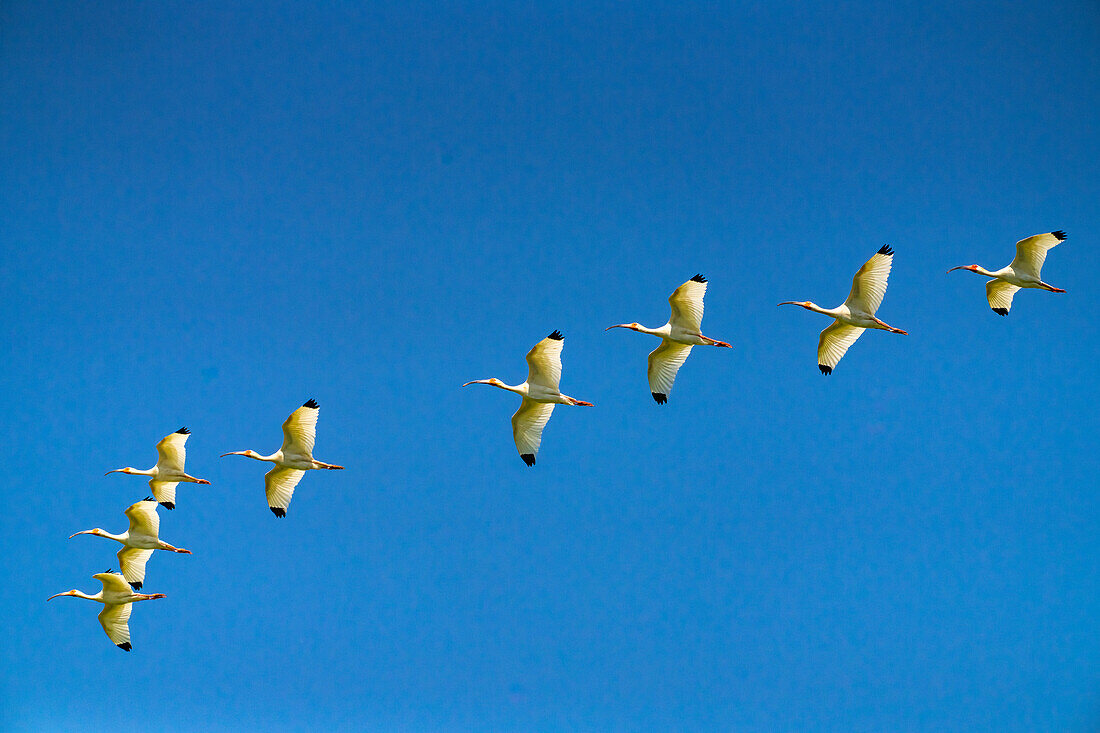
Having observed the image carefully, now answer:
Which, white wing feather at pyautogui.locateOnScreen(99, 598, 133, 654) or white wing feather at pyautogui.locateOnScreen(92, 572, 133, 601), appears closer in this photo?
white wing feather at pyautogui.locateOnScreen(92, 572, 133, 601)

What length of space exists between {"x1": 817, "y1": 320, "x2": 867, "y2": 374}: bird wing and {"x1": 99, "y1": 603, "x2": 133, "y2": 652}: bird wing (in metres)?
15.0

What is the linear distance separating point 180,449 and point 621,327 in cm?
882

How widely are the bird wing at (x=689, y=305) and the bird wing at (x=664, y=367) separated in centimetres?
60

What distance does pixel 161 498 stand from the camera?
2092 centimetres

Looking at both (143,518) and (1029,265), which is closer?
(1029,265)

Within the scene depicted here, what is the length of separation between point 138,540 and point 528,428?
27.7ft

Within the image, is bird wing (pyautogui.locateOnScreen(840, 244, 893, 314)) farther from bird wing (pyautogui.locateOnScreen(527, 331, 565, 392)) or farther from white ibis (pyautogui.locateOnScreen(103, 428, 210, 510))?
white ibis (pyautogui.locateOnScreen(103, 428, 210, 510))

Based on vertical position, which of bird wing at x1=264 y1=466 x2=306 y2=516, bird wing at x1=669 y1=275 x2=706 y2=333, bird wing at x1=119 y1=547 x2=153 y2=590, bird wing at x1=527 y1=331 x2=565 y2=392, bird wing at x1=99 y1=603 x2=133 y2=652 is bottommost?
bird wing at x1=99 y1=603 x2=133 y2=652

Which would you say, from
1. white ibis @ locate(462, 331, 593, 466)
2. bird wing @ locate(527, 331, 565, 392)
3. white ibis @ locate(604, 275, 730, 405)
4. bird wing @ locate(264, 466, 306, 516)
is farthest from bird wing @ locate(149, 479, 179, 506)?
white ibis @ locate(604, 275, 730, 405)

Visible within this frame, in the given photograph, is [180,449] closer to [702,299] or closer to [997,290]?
[702,299]

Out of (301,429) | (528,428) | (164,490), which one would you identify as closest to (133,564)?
(164,490)

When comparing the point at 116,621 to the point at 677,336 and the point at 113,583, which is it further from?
the point at 677,336

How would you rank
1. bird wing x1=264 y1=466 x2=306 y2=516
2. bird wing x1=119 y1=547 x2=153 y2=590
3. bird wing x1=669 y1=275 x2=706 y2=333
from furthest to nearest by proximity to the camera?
bird wing x1=119 y1=547 x2=153 y2=590, bird wing x1=264 y1=466 x2=306 y2=516, bird wing x1=669 y1=275 x2=706 y2=333

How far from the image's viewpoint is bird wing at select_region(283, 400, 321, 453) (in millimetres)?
19219
